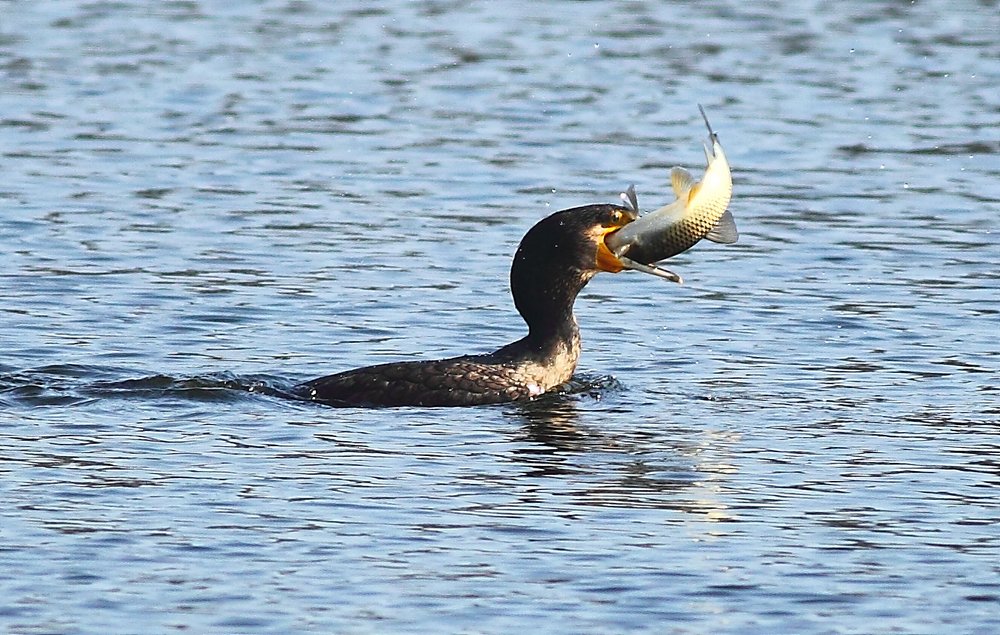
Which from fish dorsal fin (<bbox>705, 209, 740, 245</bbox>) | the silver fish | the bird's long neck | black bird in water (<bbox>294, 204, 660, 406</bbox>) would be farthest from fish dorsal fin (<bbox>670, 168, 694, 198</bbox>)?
the bird's long neck

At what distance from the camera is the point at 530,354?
12438 mm

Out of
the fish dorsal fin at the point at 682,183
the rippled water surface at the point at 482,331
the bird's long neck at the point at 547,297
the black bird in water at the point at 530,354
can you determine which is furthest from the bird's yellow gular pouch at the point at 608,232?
the rippled water surface at the point at 482,331

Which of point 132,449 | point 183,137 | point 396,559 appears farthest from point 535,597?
point 183,137

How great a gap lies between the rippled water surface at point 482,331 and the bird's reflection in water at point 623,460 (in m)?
0.03

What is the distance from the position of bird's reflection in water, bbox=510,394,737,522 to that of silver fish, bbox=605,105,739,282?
91cm

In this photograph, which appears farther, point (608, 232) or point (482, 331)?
point (482, 331)

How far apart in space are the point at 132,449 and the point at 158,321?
3.50 metres

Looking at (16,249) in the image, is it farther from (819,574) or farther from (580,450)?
(819,574)

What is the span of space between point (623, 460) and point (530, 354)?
66.7 inches

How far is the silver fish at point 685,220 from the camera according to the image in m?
11.8

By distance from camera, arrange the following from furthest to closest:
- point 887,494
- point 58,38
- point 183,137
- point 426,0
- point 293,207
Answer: point 426,0 → point 58,38 → point 183,137 → point 293,207 → point 887,494

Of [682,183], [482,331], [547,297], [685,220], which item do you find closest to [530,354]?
[547,297]

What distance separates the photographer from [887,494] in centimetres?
1017

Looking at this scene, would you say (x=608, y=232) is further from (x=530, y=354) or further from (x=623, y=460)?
(x=623, y=460)
